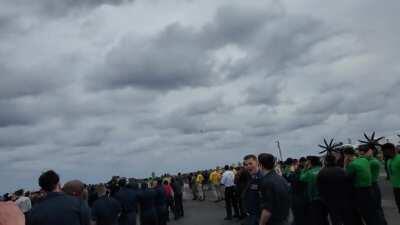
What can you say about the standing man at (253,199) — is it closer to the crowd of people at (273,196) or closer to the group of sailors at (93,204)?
the crowd of people at (273,196)

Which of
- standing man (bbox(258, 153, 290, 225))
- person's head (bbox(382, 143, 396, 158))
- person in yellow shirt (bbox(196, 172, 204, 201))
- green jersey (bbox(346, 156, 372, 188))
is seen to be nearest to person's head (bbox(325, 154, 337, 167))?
green jersey (bbox(346, 156, 372, 188))

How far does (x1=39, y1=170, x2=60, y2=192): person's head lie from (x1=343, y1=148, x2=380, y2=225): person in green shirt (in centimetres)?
631

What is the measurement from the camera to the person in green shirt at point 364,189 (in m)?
10.6

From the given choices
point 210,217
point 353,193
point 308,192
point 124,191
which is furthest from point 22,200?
point 210,217

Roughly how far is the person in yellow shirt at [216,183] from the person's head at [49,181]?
73.3 ft

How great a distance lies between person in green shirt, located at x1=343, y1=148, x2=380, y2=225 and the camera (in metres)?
10.6

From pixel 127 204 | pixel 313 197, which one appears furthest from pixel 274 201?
pixel 127 204

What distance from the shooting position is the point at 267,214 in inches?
281

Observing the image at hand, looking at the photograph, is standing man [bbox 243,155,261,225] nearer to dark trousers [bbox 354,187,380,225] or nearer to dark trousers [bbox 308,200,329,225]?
dark trousers [bbox 354,187,380,225]

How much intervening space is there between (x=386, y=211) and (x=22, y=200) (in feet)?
34.9

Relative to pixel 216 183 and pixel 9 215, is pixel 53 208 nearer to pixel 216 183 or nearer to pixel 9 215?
pixel 9 215

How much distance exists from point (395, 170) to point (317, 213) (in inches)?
86.0

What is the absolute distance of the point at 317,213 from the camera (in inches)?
498

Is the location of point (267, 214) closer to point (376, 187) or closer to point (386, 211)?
point (376, 187)
